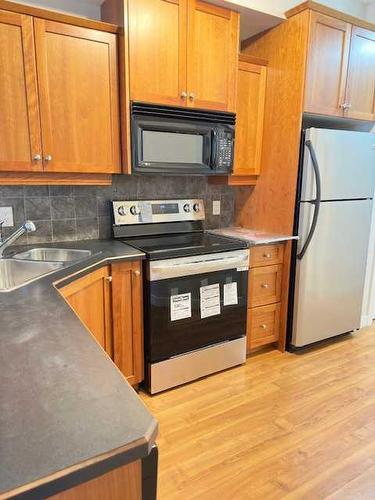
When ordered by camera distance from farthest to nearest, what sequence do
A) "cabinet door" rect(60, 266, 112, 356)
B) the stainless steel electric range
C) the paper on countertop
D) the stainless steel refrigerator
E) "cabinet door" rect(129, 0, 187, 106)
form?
the stainless steel refrigerator, the paper on countertop, the stainless steel electric range, "cabinet door" rect(129, 0, 187, 106), "cabinet door" rect(60, 266, 112, 356)

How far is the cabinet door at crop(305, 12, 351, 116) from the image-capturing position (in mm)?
2322

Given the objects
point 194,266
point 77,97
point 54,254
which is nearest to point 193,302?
point 194,266

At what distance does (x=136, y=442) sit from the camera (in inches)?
22.9

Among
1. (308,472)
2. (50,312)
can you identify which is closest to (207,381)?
(308,472)

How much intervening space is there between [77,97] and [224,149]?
0.98 meters

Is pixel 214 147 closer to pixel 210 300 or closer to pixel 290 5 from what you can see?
pixel 210 300

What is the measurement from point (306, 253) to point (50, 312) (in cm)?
192

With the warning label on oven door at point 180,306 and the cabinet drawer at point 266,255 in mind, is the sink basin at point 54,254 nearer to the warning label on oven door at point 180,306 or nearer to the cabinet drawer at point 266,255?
the warning label on oven door at point 180,306

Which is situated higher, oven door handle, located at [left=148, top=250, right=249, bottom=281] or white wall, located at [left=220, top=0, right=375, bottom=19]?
A: white wall, located at [left=220, top=0, right=375, bottom=19]

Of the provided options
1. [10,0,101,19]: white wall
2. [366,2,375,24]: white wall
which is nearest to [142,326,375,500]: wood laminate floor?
[10,0,101,19]: white wall

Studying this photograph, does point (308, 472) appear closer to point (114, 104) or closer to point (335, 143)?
point (335, 143)

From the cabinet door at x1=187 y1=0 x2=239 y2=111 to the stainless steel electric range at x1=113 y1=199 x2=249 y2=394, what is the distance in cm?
77

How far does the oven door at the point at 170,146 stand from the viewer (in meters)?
2.07

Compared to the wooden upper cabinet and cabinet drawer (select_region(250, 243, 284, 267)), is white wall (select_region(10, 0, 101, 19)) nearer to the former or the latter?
the wooden upper cabinet
